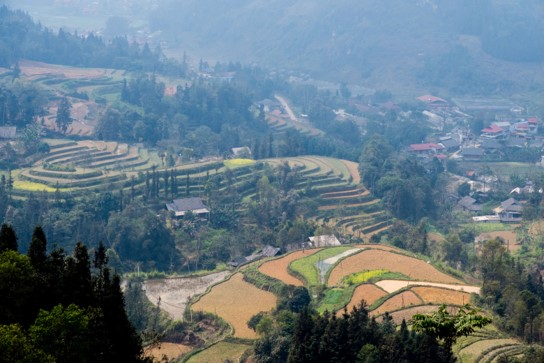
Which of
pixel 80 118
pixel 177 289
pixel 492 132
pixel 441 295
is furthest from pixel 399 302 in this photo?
pixel 492 132

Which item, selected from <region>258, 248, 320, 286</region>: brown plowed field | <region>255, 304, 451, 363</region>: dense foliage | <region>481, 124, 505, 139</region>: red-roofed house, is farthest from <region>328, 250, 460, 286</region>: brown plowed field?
<region>481, 124, 505, 139</region>: red-roofed house

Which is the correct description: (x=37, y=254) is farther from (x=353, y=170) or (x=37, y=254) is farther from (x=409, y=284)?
(x=353, y=170)

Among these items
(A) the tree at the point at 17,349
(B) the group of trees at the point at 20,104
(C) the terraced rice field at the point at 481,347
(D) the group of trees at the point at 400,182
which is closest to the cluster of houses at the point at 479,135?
(D) the group of trees at the point at 400,182

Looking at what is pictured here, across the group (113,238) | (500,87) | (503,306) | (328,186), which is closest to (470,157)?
(328,186)

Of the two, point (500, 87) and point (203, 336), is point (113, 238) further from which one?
point (500, 87)

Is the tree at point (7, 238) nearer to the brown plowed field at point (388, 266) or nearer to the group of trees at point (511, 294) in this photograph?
the group of trees at point (511, 294)
